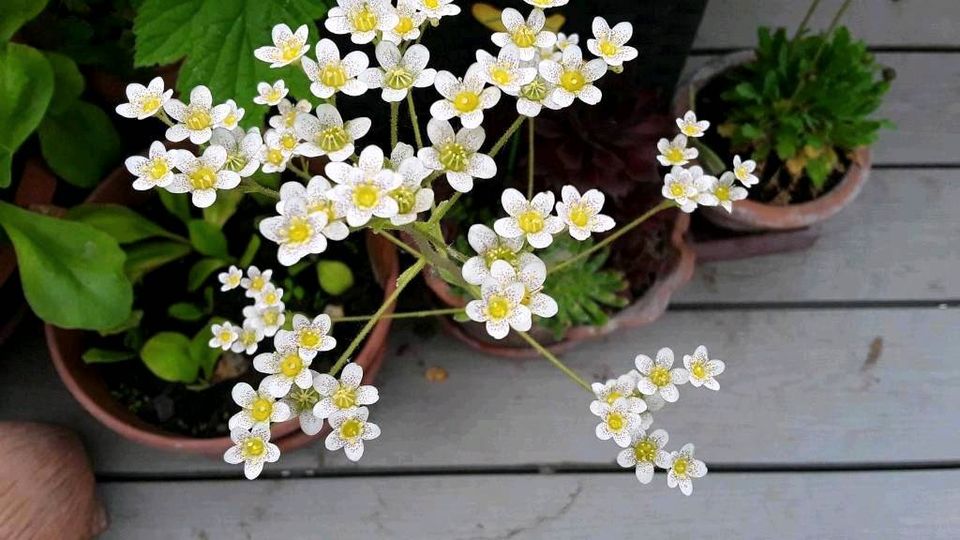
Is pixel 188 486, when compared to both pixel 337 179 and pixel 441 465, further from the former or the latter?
pixel 337 179

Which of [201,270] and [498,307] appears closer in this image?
[498,307]

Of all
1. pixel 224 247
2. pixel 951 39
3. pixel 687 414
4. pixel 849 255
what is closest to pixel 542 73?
pixel 224 247

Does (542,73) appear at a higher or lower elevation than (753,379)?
higher

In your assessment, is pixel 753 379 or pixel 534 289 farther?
pixel 753 379

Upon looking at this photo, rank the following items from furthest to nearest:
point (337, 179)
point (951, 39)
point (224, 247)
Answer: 1. point (951, 39)
2. point (224, 247)
3. point (337, 179)

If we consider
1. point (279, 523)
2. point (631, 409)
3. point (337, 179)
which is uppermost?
point (337, 179)

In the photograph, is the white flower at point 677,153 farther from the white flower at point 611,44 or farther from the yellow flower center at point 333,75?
the yellow flower center at point 333,75

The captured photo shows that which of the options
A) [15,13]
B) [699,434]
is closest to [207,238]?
[15,13]

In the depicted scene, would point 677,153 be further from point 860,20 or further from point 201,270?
point 860,20
